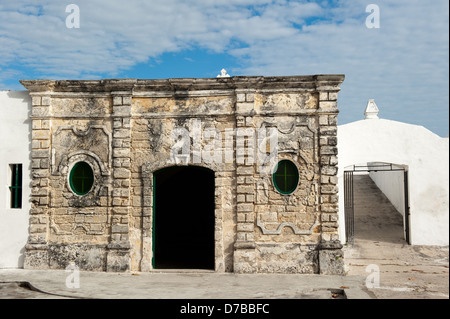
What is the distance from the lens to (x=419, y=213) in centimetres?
1276

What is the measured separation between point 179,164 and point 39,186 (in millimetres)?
3392

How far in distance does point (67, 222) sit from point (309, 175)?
5.73m

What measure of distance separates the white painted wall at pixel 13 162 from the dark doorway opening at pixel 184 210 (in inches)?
182

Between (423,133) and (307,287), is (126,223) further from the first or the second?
(423,133)

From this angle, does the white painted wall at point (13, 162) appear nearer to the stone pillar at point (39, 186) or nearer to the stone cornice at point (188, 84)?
the stone pillar at point (39, 186)

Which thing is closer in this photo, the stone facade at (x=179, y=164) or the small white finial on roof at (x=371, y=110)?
the stone facade at (x=179, y=164)

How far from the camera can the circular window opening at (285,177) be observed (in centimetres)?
1032

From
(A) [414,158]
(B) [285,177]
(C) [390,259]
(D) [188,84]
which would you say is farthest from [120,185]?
(A) [414,158]

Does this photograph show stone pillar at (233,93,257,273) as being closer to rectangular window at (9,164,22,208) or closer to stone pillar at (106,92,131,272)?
stone pillar at (106,92,131,272)

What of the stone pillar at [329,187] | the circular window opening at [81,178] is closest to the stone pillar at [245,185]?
the stone pillar at [329,187]

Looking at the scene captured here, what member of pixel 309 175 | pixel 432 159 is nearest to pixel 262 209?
pixel 309 175

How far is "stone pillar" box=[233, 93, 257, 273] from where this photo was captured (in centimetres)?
1005

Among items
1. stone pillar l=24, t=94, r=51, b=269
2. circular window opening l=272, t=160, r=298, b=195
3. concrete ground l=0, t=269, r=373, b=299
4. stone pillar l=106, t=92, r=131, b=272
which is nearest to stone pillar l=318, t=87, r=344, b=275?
concrete ground l=0, t=269, r=373, b=299

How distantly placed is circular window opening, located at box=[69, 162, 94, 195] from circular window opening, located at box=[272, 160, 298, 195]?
4.33 m
